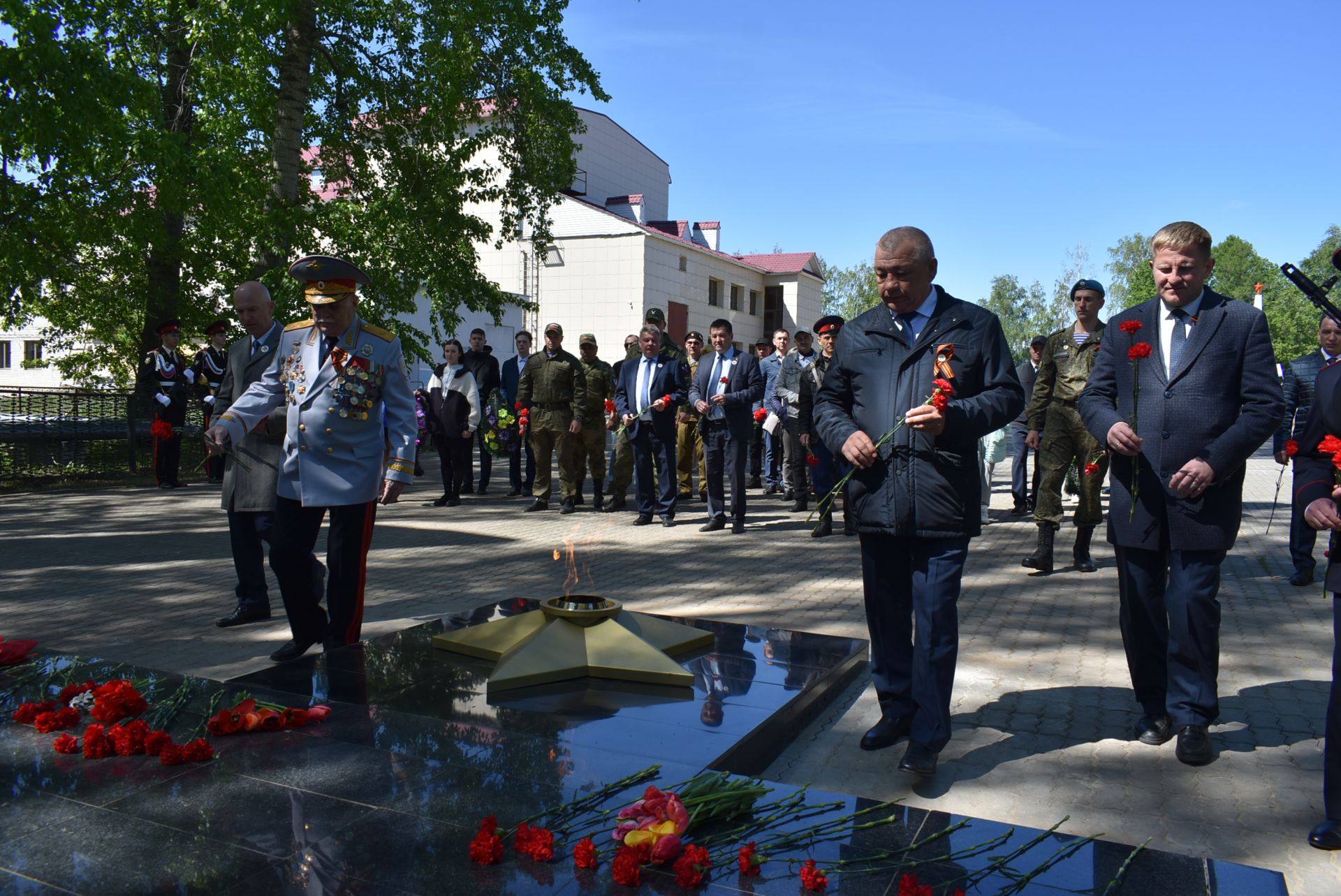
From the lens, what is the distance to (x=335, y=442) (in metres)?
5.24

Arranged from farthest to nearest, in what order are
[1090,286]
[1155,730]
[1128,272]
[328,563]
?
1. [1128,272]
2. [1090,286]
3. [328,563]
4. [1155,730]

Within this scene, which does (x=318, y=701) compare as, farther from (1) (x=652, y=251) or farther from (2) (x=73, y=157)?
(1) (x=652, y=251)

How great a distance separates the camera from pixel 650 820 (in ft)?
9.59

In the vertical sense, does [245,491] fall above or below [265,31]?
below

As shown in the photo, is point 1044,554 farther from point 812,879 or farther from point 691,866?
point 691,866

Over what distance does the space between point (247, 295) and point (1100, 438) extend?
Answer: 492cm

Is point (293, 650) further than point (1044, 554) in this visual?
No

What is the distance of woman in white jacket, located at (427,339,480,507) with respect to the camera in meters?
13.6

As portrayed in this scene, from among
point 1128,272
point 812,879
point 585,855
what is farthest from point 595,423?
point 1128,272

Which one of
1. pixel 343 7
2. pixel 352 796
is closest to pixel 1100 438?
pixel 352 796

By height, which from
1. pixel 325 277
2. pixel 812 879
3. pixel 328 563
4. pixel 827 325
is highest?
pixel 827 325

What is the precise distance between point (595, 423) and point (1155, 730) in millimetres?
9235

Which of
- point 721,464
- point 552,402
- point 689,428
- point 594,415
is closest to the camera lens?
point 721,464

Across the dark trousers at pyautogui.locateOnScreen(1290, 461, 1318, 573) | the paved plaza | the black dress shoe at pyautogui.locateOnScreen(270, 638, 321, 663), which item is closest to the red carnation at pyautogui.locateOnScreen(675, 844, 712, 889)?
the paved plaza
